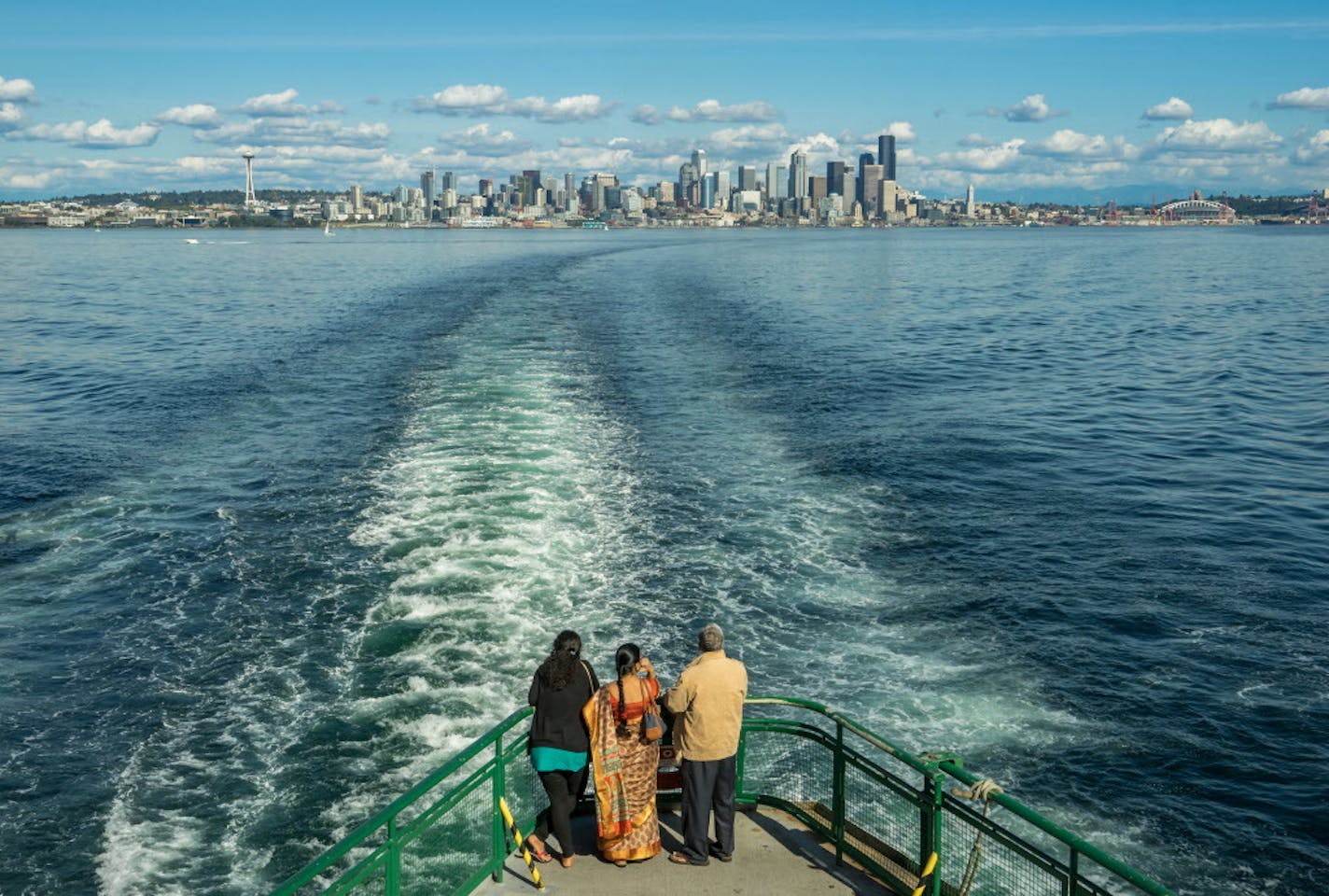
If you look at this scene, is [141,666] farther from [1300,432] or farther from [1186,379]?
[1186,379]

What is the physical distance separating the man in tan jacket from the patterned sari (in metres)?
0.30

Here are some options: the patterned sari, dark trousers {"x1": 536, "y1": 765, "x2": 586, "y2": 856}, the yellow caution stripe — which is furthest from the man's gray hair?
the yellow caution stripe

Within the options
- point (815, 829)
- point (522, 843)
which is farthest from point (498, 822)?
point (815, 829)

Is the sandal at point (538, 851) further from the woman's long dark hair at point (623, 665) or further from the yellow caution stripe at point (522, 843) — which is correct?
the woman's long dark hair at point (623, 665)

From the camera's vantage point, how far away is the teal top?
9.80m

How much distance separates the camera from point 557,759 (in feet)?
32.2

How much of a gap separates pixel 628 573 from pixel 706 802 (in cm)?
1361

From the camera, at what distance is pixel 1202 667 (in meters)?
19.4

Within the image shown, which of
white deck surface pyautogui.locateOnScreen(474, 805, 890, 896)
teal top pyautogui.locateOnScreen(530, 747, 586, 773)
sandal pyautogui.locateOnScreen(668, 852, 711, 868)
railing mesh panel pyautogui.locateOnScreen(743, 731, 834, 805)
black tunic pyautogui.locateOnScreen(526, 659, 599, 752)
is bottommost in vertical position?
railing mesh panel pyautogui.locateOnScreen(743, 731, 834, 805)

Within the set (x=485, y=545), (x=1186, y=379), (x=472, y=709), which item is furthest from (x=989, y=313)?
(x=472, y=709)

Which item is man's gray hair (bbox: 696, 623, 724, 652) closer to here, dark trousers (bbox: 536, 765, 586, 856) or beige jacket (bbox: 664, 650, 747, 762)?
beige jacket (bbox: 664, 650, 747, 762)

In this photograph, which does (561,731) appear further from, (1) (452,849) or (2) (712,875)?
(2) (712,875)

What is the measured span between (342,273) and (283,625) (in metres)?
106

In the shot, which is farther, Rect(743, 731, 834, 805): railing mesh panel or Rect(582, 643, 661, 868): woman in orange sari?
Rect(743, 731, 834, 805): railing mesh panel
